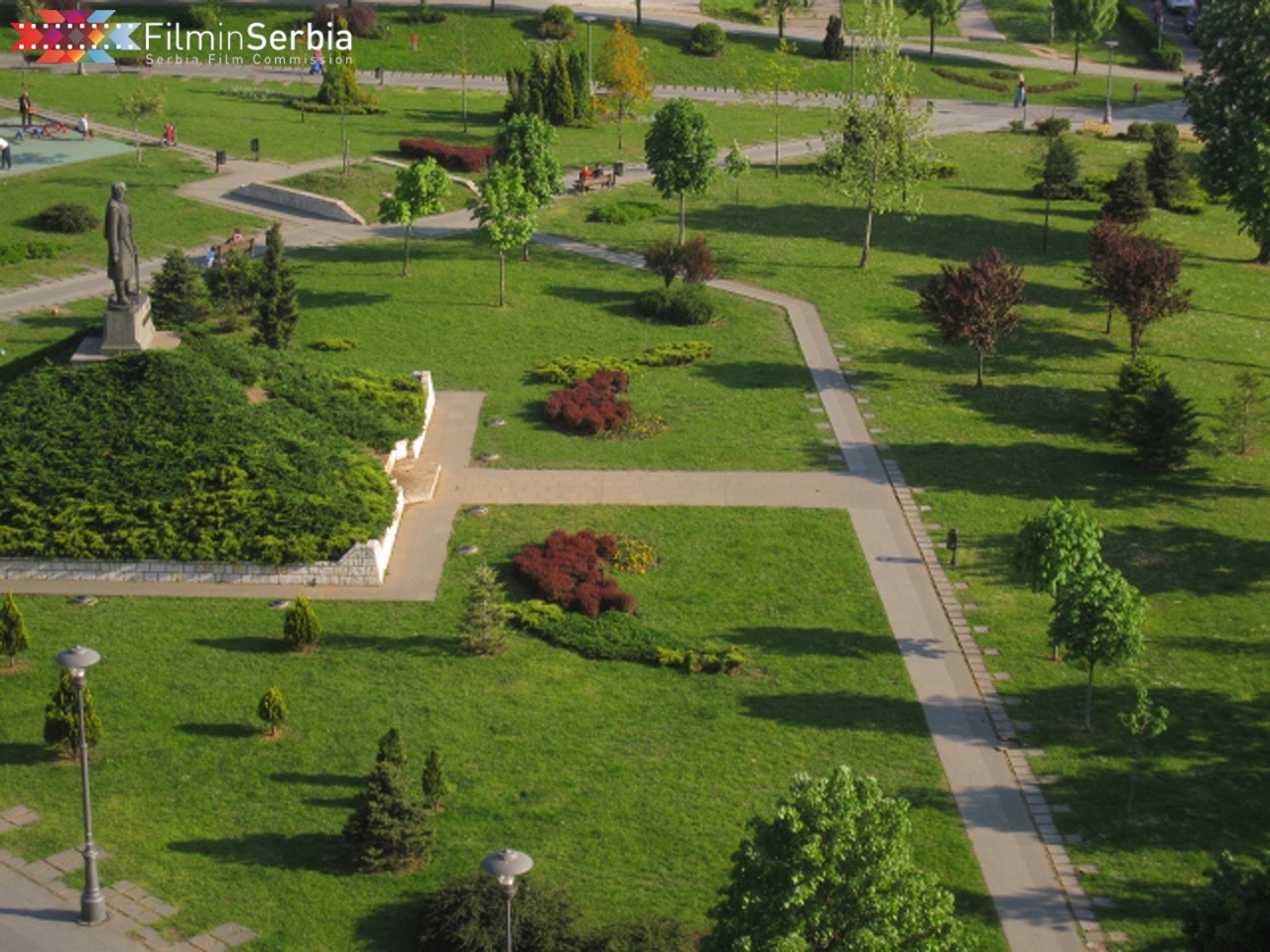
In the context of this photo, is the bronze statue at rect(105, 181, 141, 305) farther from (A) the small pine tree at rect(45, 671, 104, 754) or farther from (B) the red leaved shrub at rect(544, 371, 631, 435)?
(A) the small pine tree at rect(45, 671, 104, 754)

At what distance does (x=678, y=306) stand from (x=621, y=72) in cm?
2727

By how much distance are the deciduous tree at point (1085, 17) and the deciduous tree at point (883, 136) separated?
33874 mm

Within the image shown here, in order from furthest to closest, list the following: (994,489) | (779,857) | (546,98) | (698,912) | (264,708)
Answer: (546,98), (994,489), (264,708), (698,912), (779,857)

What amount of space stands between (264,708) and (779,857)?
439 inches

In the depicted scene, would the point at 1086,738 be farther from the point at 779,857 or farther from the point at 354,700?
the point at 354,700

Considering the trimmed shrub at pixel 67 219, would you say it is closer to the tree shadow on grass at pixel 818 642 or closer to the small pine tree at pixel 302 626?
the small pine tree at pixel 302 626

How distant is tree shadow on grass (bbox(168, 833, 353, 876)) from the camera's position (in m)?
24.9

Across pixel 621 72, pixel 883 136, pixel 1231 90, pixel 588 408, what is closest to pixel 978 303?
pixel 588 408

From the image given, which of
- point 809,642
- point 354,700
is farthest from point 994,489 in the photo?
point 354,700

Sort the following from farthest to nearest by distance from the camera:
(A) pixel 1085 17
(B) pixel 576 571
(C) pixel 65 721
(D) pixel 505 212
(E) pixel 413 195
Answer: (A) pixel 1085 17 < (E) pixel 413 195 < (D) pixel 505 212 < (B) pixel 576 571 < (C) pixel 65 721

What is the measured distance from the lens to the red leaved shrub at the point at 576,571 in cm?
3312

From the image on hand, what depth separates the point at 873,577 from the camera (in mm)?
35406

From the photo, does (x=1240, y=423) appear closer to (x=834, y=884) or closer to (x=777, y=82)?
(x=834, y=884)

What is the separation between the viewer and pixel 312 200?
6244cm
